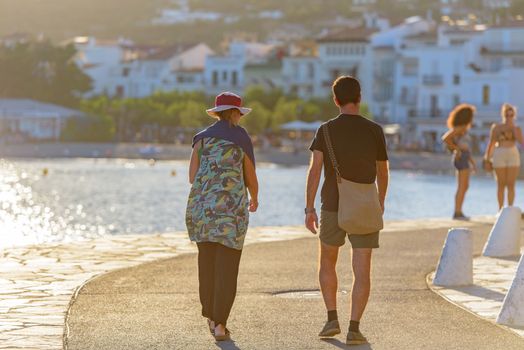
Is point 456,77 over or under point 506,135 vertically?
under

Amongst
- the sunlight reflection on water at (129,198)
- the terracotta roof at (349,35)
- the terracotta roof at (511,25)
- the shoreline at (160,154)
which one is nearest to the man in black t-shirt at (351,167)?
the sunlight reflection on water at (129,198)

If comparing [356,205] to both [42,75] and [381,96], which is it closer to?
[381,96]

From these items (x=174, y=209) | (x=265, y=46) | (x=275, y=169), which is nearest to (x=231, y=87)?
(x=265, y=46)

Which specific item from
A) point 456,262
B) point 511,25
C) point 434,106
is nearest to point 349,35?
point 434,106

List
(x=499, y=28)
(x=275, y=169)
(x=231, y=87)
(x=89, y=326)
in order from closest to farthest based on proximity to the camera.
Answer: (x=89, y=326)
(x=275, y=169)
(x=499, y=28)
(x=231, y=87)

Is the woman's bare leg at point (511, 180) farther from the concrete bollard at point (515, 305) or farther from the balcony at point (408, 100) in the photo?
the balcony at point (408, 100)

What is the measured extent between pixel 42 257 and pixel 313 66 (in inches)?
4960

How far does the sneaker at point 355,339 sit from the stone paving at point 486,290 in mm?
1215

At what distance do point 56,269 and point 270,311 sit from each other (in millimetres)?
3579

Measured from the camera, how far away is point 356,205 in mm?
11062

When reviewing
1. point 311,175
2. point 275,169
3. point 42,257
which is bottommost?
point 275,169

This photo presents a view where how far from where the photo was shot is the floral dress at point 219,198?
37.2 ft

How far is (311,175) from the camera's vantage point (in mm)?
11219

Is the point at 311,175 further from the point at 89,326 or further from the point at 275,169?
the point at 275,169
